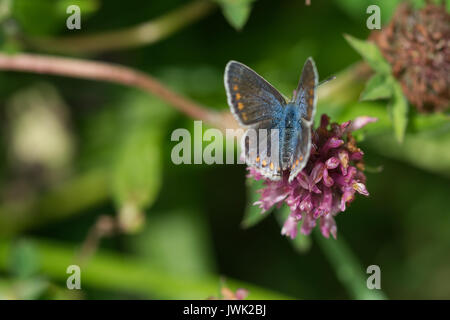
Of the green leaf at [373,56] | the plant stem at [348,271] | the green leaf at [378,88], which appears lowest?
the plant stem at [348,271]

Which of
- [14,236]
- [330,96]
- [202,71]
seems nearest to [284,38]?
[202,71]

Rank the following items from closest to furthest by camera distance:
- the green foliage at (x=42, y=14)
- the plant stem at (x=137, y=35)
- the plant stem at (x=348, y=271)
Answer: the plant stem at (x=348, y=271) < the green foliage at (x=42, y=14) < the plant stem at (x=137, y=35)

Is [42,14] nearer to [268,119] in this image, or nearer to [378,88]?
[268,119]

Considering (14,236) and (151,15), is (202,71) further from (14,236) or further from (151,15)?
(14,236)

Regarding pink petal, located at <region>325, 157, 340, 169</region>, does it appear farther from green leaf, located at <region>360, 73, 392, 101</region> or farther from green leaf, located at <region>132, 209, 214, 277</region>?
green leaf, located at <region>132, 209, 214, 277</region>

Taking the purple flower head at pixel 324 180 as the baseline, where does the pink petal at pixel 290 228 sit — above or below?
below

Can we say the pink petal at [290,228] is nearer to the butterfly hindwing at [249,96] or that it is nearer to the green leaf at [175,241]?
the butterfly hindwing at [249,96]

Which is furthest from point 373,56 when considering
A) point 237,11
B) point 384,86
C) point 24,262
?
point 24,262

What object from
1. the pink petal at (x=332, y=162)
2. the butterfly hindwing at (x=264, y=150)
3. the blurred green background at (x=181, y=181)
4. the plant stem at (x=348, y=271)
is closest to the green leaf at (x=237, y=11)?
the butterfly hindwing at (x=264, y=150)
